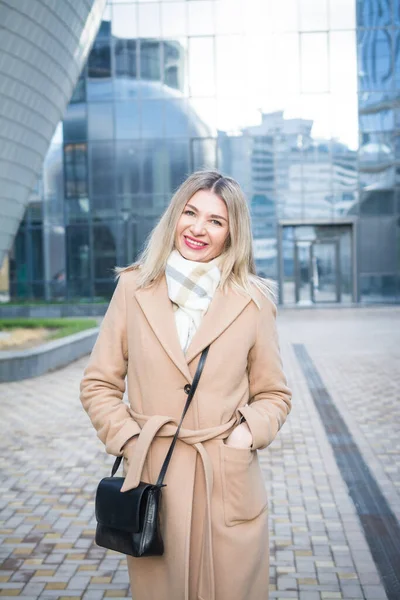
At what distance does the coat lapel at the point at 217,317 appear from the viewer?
92.6 inches

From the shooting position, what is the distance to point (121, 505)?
7.30 ft

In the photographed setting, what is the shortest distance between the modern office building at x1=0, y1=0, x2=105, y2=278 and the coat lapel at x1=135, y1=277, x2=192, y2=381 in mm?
10318

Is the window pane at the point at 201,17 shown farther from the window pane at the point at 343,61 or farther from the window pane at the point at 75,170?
the window pane at the point at 75,170

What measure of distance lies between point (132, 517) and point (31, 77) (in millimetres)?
11962

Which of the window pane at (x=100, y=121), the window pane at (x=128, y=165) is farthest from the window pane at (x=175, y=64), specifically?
the window pane at (x=128, y=165)

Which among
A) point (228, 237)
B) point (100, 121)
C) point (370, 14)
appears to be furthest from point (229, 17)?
point (228, 237)

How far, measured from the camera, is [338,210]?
28625mm

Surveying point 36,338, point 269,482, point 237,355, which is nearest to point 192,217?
point 237,355

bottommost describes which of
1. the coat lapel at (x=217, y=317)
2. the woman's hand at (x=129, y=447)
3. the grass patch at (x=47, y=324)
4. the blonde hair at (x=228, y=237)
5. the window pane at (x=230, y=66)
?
the grass patch at (x=47, y=324)

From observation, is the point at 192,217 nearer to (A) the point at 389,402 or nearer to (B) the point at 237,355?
(B) the point at 237,355

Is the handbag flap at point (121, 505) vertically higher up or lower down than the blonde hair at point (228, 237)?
lower down

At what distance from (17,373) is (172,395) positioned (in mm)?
9870

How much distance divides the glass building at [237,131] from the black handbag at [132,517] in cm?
2639

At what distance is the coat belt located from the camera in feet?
7.42
